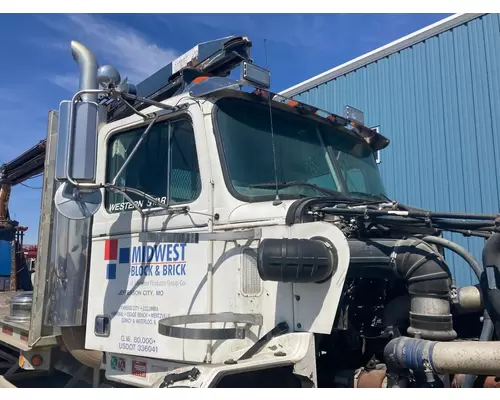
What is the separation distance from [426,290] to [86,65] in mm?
2894

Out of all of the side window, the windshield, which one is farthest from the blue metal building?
the side window

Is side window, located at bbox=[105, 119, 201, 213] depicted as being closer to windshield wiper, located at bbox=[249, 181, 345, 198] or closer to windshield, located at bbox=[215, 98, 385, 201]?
windshield, located at bbox=[215, 98, 385, 201]

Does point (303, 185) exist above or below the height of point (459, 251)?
above

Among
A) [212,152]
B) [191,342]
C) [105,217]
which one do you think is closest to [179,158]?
[212,152]

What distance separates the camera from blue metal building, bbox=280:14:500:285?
362 inches

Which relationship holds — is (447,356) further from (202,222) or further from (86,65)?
(86,65)

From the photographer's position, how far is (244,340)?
3.03 metres

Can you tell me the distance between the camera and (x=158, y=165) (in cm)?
359

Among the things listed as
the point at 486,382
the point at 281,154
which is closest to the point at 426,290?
the point at 486,382

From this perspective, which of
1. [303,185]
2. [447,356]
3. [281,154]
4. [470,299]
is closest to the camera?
[447,356]

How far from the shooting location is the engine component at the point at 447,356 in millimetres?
2213

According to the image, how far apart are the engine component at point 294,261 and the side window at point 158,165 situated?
33.3 inches
